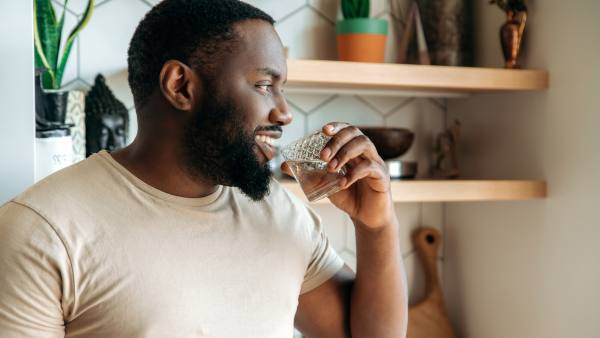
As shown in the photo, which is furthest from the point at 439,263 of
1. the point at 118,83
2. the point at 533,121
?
the point at 118,83

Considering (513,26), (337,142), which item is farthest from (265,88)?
(513,26)

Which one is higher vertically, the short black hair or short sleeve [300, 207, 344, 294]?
the short black hair

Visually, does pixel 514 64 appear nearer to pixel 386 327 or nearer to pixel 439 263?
pixel 439 263

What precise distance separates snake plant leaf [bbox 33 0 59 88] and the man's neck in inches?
15.7

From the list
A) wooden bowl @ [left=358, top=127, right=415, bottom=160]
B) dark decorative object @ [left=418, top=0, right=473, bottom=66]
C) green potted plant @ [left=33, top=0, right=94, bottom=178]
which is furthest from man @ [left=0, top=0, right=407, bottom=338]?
dark decorative object @ [left=418, top=0, right=473, bottom=66]

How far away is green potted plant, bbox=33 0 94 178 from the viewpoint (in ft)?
3.82

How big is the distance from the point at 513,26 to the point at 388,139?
395 mm

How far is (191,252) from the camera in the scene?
3.18ft

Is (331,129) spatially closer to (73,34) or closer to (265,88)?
(265,88)

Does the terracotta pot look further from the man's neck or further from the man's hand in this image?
the man's neck

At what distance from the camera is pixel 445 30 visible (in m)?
1.71

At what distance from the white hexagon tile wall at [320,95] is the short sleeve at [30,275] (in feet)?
2.54

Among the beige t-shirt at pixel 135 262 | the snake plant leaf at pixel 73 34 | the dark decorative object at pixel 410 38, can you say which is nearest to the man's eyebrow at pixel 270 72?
the beige t-shirt at pixel 135 262

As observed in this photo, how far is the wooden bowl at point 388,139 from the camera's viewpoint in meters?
1.59
